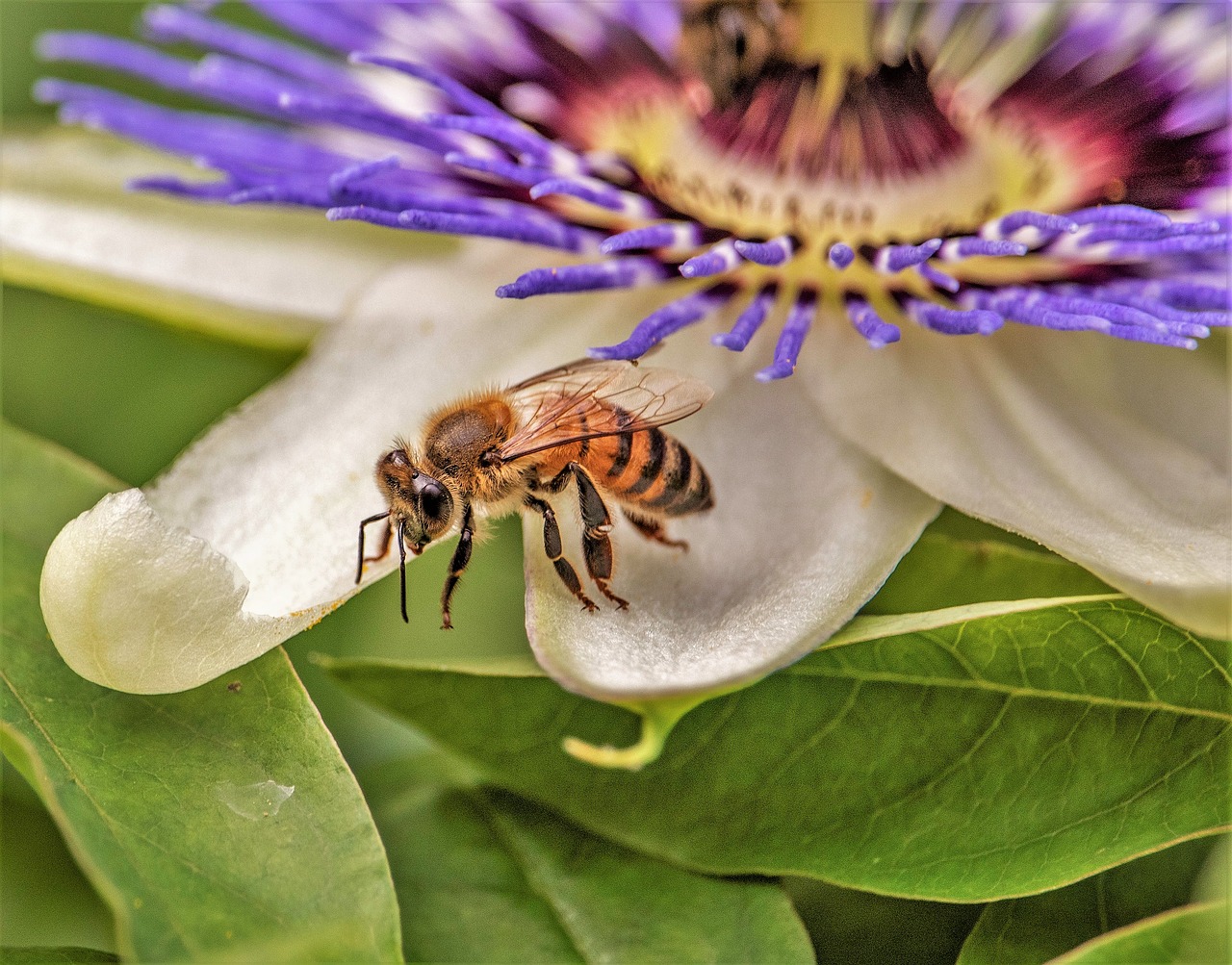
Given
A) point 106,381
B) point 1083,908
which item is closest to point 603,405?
point 1083,908

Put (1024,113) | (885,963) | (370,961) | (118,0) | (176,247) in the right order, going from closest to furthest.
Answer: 1. (370,961)
2. (885,963)
3. (176,247)
4. (1024,113)
5. (118,0)

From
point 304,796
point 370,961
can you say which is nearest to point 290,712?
point 304,796

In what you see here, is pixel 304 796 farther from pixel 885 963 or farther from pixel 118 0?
pixel 118 0

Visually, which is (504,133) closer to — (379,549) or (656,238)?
(656,238)

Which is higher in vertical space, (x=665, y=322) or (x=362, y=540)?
(x=665, y=322)

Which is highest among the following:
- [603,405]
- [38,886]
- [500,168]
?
[500,168]

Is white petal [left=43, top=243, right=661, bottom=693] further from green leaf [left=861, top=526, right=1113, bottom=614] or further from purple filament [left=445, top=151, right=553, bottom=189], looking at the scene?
green leaf [left=861, top=526, right=1113, bottom=614]
